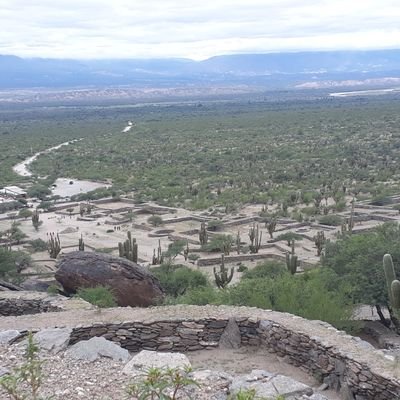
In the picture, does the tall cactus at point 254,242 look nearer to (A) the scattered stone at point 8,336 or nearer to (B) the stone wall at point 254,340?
(B) the stone wall at point 254,340

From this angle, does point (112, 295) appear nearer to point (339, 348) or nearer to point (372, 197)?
point (339, 348)

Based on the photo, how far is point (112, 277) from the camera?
18.1 metres

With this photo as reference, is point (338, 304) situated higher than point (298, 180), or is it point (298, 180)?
point (338, 304)

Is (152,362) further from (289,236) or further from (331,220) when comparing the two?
(331,220)

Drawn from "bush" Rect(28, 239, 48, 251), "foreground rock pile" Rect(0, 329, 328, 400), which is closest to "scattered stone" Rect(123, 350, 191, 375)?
"foreground rock pile" Rect(0, 329, 328, 400)

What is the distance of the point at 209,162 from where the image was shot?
223 feet

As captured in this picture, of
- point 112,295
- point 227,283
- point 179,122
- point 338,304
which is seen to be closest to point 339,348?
point 338,304

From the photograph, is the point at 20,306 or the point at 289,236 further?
the point at 289,236

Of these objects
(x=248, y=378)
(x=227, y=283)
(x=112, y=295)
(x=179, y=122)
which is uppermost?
(x=248, y=378)

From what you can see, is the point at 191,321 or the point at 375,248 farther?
the point at 375,248

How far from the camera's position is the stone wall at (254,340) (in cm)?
1148

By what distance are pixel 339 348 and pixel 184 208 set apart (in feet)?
110

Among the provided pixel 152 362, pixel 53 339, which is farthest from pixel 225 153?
pixel 152 362

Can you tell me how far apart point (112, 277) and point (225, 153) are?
58.5 meters
